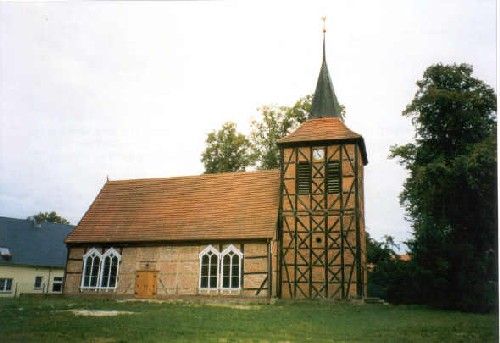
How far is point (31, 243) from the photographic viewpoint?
37.6m

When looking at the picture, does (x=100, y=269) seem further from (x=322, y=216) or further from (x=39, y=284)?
(x=39, y=284)

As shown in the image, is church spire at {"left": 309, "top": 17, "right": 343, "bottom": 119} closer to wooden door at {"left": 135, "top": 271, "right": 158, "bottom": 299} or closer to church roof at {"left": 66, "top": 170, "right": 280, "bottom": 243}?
church roof at {"left": 66, "top": 170, "right": 280, "bottom": 243}

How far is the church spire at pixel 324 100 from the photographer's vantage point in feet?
87.9

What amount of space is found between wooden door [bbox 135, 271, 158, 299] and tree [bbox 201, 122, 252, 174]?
13305mm

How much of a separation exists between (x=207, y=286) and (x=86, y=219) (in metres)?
9.31

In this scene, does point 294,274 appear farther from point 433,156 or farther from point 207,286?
point 433,156

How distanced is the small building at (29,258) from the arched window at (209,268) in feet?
52.1

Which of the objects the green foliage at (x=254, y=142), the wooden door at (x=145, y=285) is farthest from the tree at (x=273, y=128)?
the wooden door at (x=145, y=285)

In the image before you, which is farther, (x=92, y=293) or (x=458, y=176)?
(x=92, y=293)

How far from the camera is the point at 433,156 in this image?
23828mm

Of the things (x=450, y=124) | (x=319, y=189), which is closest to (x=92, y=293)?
(x=319, y=189)

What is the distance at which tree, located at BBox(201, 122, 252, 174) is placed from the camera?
116 feet

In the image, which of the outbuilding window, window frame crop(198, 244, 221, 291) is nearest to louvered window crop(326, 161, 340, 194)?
window frame crop(198, 244, 221, 291)

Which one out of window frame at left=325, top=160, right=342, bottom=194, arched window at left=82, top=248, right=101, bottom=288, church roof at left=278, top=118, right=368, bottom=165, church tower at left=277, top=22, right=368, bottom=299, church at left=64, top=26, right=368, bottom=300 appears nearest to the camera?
church tower at left=277, top=22, right=368, bottom=299
